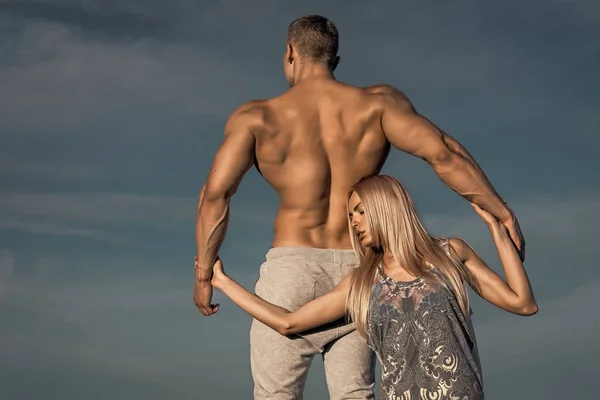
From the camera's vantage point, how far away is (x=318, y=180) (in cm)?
797

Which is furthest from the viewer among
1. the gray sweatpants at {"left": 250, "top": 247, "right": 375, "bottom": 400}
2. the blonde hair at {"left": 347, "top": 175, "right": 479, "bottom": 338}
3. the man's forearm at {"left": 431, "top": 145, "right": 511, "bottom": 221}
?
the man's forearm at {"left": 431, "top": 145, "right": 511, "bottom": 221}

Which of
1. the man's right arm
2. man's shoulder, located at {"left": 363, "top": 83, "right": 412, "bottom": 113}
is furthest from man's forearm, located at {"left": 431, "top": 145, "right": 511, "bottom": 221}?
man's shoulder, located at {"left": 363, "top": 83, "right": 412, "bottom": 113}

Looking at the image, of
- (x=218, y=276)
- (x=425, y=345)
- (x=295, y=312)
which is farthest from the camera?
(x=218, y=276)

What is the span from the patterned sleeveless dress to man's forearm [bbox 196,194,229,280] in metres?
1.80

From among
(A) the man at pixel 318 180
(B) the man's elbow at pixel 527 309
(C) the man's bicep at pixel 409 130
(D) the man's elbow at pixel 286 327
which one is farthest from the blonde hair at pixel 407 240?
(C) the man's bicep at pixel 409 130

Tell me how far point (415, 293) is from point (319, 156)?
1.51 meters

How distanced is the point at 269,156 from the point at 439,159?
50.9 inches

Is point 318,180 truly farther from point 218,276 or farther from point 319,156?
point 218,276

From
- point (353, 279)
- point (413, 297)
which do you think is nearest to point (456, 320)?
point (413, 297)

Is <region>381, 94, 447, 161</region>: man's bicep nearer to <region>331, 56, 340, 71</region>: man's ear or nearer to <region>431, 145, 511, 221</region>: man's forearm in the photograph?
<region>431, 145, 511, 221</region>: man's forearm

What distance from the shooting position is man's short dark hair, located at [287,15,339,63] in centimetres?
837

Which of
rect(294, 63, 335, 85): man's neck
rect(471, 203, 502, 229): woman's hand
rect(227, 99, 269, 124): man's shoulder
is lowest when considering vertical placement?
rect(471, 203, 502, 229): woman's hand

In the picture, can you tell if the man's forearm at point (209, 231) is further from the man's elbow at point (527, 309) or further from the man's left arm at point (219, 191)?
the man's elbow at point (527, 309)

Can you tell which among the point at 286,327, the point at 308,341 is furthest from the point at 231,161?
the point at 308,341
